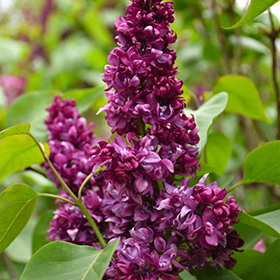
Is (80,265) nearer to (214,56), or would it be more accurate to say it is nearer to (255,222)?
(255,222)

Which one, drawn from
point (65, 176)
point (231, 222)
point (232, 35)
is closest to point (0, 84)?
point (232, 35)

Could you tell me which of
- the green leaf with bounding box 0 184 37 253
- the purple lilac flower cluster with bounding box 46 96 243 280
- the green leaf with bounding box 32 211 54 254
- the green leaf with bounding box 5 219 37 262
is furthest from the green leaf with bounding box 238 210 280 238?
the green leaf with bounding box 5 219 37 262

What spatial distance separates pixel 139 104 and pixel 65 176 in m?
0.21

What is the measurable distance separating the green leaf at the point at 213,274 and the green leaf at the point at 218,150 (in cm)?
31

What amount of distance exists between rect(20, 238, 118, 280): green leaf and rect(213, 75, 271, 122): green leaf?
1.52ft

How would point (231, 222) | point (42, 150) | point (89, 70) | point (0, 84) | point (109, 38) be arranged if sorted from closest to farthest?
point (231, 222)
point (42, 150)
point (0, 84)
point (89, 70)
point (109, 38)

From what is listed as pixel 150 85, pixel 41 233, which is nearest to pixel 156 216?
pixel 150 85

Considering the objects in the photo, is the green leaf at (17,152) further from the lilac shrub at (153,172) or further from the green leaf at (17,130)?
the lilac shrub at (153,172)

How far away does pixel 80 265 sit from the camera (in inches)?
14.6

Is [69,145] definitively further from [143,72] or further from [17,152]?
[143,72]

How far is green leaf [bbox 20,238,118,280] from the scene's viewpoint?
13.9 inches

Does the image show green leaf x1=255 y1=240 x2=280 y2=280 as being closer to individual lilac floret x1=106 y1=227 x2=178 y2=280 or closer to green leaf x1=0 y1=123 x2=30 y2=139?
individual lilac floret x1=106 y1=227 x2=178 y2=280

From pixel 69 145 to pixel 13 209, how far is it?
141 millimetres

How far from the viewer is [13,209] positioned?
0.44m
